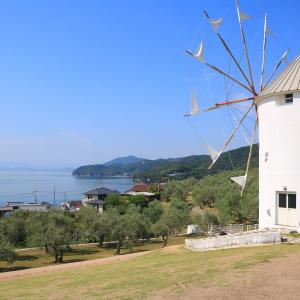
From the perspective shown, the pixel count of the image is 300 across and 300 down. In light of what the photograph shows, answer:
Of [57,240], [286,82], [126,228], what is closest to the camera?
[286,82]

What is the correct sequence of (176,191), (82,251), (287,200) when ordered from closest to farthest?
(287,200), (82,251), (176,191)

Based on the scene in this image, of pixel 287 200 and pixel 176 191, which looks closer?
pixel 287 200

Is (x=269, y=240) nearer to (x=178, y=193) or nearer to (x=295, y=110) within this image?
(x=295, y=110)

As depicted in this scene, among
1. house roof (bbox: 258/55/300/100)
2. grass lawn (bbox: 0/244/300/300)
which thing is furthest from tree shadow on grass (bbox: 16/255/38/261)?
house roof (bbox: 258/55/300/100)

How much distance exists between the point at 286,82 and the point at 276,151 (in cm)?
355

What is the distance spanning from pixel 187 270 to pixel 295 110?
10854 mm

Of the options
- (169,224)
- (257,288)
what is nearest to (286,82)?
(257,288)

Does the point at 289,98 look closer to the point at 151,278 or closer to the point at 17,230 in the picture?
the point at 151,278

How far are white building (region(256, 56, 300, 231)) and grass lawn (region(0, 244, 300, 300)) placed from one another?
13.7 feet

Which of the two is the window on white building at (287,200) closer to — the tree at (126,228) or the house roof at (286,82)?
the house roof at (286,82)

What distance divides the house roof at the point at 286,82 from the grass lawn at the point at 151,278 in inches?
313

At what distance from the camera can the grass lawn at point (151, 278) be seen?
12.6 m

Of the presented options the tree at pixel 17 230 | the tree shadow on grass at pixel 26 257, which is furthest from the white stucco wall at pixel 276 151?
the tree at pixel 17 230

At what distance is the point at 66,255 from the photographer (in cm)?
4084
